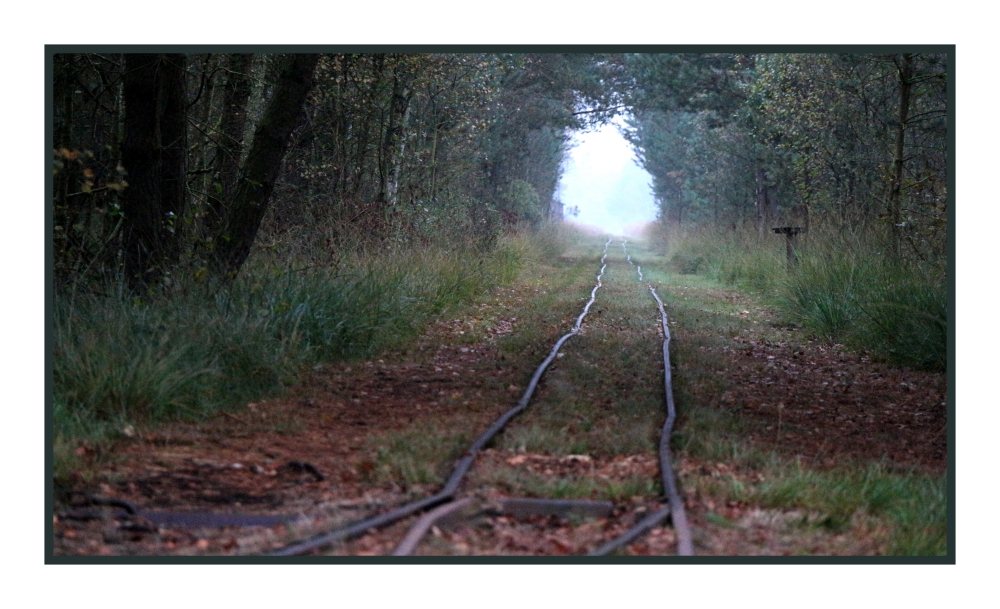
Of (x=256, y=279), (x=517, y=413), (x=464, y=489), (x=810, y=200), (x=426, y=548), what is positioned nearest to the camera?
(x=426, y=548)

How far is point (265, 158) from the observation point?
9.74m

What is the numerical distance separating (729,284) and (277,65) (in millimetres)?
10470

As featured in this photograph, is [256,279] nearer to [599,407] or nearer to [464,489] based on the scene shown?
[599,407]

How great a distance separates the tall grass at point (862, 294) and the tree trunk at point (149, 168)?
6.54 meters

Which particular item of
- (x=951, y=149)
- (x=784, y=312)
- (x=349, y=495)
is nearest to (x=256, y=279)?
(x=349, y=495)

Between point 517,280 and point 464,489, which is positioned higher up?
point 517,280

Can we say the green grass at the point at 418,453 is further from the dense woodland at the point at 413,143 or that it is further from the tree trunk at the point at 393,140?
the tree trunk at the point at 393,140

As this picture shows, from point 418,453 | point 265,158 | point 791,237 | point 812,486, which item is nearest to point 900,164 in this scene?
point 791,237

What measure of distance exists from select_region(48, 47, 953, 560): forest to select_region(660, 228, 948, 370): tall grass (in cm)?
4

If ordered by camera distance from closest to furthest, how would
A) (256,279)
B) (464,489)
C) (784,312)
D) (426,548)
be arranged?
(426,548) → (464,489) → (256,279) → (784,312)

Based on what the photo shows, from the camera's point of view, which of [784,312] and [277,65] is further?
[784,312]

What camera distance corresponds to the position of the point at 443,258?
47.3ft

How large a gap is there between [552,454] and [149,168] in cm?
490

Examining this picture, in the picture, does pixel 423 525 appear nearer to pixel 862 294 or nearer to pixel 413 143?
pixel 862 294
